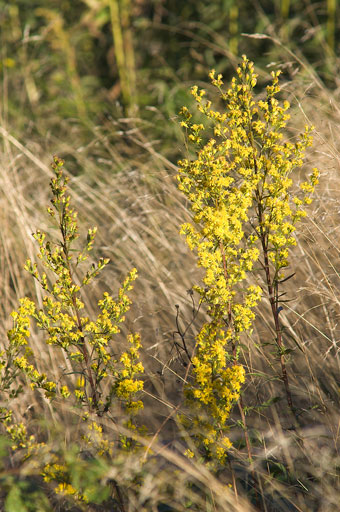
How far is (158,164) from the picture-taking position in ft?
8.73

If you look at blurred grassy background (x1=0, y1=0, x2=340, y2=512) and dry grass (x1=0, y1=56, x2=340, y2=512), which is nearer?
dry grass (x1=0, y1=56, x2=340, y2=512)

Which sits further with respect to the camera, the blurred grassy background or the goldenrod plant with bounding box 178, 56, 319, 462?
the blurred grassy background

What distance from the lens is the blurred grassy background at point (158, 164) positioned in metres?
1.61

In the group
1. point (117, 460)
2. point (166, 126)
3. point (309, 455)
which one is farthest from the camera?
point (166, 126)

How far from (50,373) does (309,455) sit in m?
0.92

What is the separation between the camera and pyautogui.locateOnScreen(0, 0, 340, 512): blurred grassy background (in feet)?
5.29

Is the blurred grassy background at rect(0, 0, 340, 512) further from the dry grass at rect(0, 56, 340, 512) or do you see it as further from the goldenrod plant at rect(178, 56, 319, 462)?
the goldenrod plant at rect(178, 56, 319, 462)

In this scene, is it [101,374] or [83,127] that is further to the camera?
[83,127]

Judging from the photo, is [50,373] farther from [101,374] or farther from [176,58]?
[176,58]

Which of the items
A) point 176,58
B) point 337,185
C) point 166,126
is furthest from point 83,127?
point 337,185

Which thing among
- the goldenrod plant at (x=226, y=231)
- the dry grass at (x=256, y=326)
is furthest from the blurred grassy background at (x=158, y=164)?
the goldenrod plant at (x=226, y=231)

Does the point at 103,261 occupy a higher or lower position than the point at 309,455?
higher

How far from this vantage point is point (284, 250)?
128 cm

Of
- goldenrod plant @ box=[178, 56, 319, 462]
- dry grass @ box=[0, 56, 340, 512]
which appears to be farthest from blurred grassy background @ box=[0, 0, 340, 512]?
goldenrod plant @ box=[178, 56, 319, 462]
